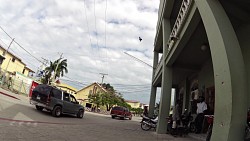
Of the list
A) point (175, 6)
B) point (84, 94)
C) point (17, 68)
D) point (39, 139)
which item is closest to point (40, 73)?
point (17, 68)

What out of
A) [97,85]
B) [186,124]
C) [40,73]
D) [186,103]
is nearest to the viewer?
[186,124]

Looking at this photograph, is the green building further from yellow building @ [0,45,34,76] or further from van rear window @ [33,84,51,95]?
yellow building @ [0,45,34,76]

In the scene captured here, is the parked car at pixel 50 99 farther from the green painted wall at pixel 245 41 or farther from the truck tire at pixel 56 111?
the green painted wall at pixel 245 41

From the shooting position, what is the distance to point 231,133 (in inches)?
173

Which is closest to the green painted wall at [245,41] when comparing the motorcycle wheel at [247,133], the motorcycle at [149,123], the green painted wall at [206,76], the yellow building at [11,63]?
the motorcycle wheel at [247,133]

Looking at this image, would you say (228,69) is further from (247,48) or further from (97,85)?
(97,85)

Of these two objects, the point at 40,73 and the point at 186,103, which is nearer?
the point at 186,103

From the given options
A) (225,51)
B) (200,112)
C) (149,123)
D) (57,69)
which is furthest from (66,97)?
(57,69)

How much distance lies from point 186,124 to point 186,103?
241 inches

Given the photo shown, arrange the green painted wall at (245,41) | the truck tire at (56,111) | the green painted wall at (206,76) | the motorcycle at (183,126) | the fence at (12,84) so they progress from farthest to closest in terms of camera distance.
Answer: the fence at (12,84) < the truck tire at (56,111) < the green painted wall at (206,76) < the motorcycle at (183,126) < the green painted wall at (245,41)

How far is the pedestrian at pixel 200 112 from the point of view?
10.5 m

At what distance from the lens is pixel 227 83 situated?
462 cm

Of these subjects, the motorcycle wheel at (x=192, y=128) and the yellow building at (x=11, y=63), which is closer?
the motorcycle wheel at (x=192, y=128)

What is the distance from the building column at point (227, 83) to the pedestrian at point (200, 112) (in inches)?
228
